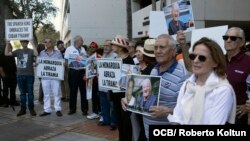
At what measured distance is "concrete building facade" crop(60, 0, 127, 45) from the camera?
39469 millimetres

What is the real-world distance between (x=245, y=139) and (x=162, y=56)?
1547mm

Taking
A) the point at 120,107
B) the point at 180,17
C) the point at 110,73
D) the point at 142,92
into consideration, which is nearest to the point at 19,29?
the point at 110,73

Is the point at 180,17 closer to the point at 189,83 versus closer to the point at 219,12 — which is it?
the point at 189,83

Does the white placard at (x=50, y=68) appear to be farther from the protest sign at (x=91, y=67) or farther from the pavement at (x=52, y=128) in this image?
the pavement at (x=52, y=128)

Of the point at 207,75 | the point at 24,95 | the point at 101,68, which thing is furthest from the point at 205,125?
the point at 24,95

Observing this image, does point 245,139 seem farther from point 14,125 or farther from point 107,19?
point 107,19

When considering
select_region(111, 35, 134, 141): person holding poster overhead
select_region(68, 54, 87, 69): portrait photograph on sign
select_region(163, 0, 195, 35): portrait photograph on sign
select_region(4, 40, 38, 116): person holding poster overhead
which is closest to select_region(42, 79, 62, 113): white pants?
select_region(4, 40, 38, 116): person holding poster overhead

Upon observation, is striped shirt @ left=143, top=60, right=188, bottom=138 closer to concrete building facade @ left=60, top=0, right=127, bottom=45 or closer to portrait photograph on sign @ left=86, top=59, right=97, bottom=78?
portrait photograph on sign @ left=86, top=59, right=97, bottom=78

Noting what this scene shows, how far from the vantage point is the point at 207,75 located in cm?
294

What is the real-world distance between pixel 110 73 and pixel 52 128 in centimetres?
224

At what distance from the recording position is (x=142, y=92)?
388cm

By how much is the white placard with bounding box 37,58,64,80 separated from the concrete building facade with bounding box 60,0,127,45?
98.2 ft

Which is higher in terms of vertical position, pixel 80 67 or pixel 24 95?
pixel 80 67

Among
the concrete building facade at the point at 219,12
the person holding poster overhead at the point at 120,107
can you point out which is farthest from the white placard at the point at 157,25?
the concrete building facade at the point at 219,12
